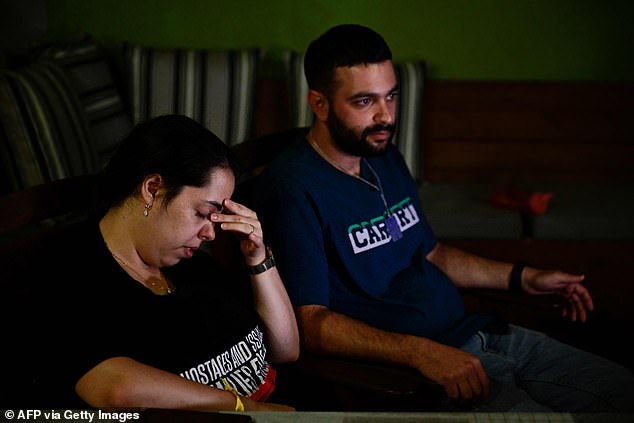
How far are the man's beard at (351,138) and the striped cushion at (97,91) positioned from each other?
1.35 m

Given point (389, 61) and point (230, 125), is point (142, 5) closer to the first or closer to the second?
point (230, 125)

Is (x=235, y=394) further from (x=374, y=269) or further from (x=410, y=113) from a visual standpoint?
(x=410, y=113)

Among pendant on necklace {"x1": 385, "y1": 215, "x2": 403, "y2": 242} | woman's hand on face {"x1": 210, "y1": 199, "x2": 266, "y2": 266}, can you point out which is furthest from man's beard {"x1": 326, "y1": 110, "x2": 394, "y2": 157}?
woman's hand on face {"x1": 210, "y1": 199, "x2": 266, "y2": 266}

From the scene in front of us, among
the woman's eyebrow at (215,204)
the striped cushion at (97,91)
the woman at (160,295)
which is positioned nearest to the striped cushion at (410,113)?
the striped cushion at (97,91)

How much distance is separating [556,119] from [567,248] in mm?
716

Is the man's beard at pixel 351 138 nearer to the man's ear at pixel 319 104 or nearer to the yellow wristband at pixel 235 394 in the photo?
the man's ear at pixel 319 104

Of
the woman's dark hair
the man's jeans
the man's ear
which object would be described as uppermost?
the woman's dark hair

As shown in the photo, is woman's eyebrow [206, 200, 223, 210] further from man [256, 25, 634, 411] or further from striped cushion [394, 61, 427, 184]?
striped cushion [394, 61, 427, 184]

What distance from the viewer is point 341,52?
1910 mm

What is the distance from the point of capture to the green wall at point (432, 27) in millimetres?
3424

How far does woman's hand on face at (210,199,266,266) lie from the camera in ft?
4.73

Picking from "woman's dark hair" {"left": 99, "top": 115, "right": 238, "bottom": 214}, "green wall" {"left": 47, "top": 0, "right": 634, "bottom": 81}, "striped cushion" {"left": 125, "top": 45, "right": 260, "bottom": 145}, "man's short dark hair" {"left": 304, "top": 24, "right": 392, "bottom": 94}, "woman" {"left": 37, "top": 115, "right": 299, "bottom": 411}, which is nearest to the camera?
"woman" {"left": 37, "top": 115, "right": 299, "bottom": 411}

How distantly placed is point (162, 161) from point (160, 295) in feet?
0.78

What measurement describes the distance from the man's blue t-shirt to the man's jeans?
0.09 m
